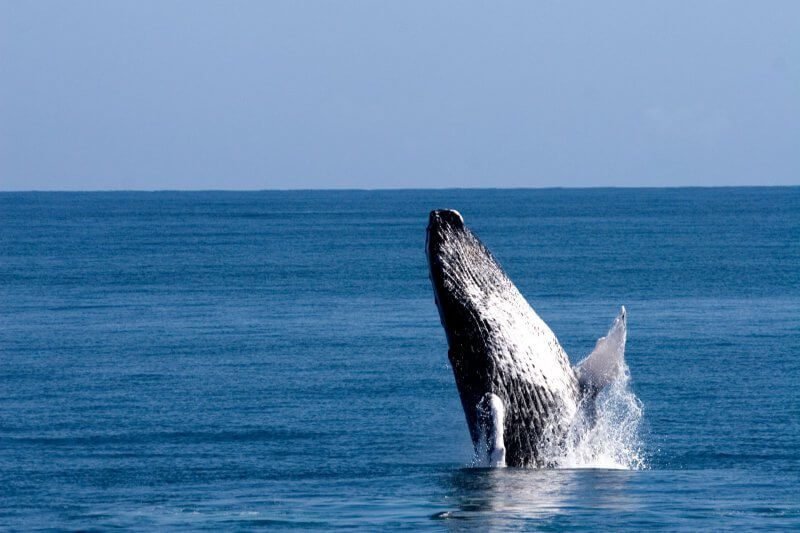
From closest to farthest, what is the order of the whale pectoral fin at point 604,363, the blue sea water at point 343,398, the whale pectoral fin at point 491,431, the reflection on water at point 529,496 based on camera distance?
the reflection on water at point 529,496 < the whale pectoral fin at point 491,431 < the blue sea water at point 343,398 < the whale pectoral fin at point 604,363

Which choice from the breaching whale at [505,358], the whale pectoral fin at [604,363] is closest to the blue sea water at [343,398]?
the breaching whale at [505,358]

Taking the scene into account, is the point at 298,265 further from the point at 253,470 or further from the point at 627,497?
the point at 627,497

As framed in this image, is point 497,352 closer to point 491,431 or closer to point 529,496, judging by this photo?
point 491,431

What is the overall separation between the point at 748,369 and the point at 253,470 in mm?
17888

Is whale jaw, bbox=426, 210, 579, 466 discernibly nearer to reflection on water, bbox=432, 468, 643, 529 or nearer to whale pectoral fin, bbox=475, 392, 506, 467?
whale pectoral fin, bbox=475, 392, 506, 467

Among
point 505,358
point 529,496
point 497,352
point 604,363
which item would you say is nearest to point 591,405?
point 604,363

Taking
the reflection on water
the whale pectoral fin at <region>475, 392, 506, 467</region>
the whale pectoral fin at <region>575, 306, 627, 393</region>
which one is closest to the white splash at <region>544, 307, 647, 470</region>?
the whale pectoral fin at <region>575, 306, 627, 393</region>

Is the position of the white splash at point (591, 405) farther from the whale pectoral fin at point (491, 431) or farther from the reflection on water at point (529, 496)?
the whale pectoral fin at point (491, 431)

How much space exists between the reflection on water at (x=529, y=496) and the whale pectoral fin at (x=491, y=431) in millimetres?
163

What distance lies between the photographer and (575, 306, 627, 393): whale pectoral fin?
52.3 ft

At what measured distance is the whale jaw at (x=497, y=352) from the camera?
15.8 m

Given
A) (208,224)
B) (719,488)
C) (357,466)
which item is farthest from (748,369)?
(208,224)

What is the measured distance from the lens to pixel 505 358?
15797 millimetres

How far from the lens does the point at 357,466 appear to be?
83.2ft
